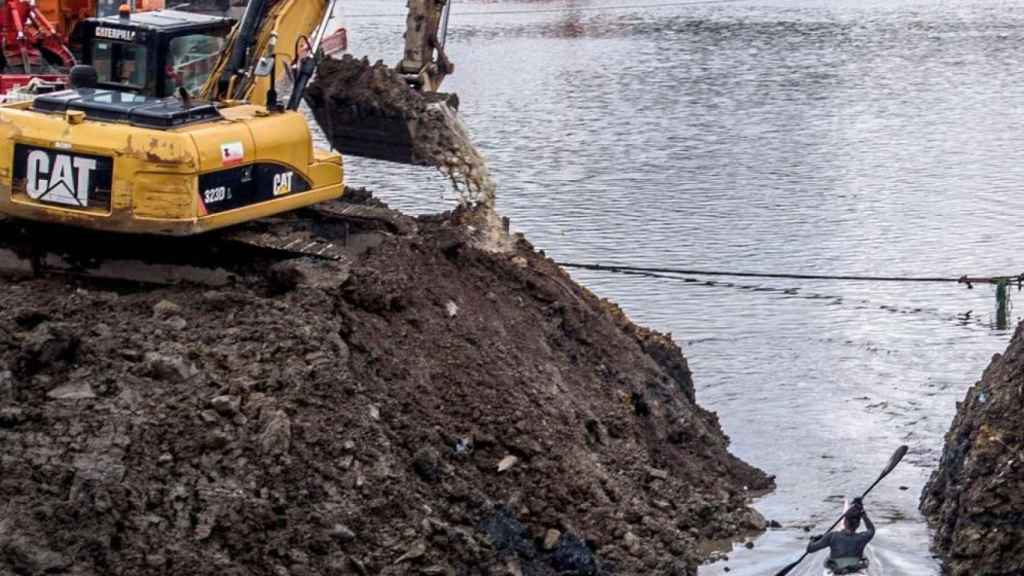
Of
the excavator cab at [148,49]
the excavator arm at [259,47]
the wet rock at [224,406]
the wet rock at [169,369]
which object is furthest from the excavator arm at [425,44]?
the wet rock at [224,406]

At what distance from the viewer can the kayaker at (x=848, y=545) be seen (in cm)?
1355

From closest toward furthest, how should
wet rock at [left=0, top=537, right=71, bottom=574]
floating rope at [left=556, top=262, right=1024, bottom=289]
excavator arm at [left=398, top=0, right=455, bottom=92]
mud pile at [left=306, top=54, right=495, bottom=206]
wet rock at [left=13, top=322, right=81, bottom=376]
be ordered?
wet rock at [left=0, top=537, right=71, bottom=574], wet rock at [left=13, top=322, right=81, bottom=376], mud pile at [left=306, top=54, right=495, bottom=206], excavator arm at [left=398, top=0, right=455, bottom=92], floating rope at [left=556, top=262, right=1024, bottom=289]

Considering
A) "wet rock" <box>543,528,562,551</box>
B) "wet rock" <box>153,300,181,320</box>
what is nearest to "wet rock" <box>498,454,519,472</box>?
"wet rock" <box>543,528,562,551</box>

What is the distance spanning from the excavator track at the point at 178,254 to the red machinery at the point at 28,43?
45.0 feet

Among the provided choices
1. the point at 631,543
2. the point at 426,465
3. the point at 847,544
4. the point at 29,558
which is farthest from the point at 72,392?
the point at 847,544

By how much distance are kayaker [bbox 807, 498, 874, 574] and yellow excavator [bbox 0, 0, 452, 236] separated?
4617 millimetres

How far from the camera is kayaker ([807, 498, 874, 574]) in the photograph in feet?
44.4

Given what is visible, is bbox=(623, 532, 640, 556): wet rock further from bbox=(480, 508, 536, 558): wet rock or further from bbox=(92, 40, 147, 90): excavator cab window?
bbox=(92, 40, 147, 90): excavator cab window

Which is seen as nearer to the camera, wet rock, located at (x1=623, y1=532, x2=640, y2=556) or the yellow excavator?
wet rock, located at (x1=623, y1=532, x2=640, y2=556)

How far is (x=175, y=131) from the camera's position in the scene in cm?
1381

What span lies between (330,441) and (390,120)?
4142mm

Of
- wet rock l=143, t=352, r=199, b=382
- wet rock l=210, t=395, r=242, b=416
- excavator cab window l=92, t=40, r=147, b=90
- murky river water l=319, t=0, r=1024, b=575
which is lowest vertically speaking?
murky river water l=319, t=0, r=1024, b=575

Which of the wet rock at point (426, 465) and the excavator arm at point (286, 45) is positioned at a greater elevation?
the excavator arm at point (286, 45)

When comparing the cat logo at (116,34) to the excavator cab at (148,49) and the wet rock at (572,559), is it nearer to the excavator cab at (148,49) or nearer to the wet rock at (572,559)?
the excavator cab at (148,49)
